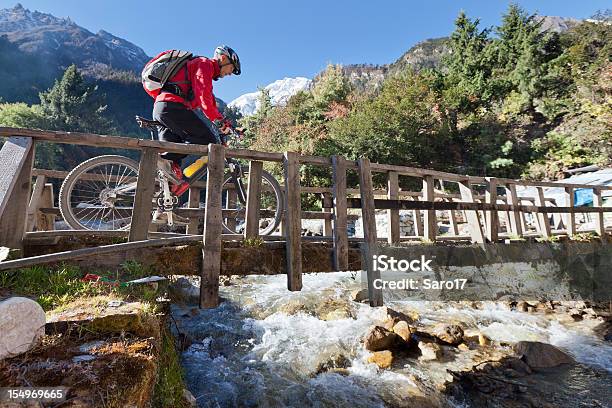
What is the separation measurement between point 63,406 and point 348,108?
80.6 feet

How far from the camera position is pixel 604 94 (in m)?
18.8

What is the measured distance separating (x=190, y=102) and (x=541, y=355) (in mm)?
7276

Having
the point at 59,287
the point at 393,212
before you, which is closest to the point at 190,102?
the point at 59,287

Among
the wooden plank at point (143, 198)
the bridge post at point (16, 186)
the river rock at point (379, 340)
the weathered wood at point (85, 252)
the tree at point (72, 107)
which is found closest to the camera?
the weathered wood at point (85, 252)

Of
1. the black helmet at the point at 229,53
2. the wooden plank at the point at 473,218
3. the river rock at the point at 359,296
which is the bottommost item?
the river rock at the point at 359,296

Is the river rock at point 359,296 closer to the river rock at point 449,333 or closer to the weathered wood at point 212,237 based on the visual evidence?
the river rock at point 449,333

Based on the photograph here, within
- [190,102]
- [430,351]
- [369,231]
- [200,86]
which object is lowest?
[430,351]

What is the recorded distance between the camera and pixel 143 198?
3.46 metres

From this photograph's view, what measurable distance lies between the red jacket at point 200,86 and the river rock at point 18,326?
2865 millimetres

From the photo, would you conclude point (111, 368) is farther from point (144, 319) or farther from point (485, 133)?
point (485, 133)

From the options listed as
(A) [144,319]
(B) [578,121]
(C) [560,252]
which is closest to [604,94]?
(B) [578,121]

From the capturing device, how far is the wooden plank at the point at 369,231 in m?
4.44
